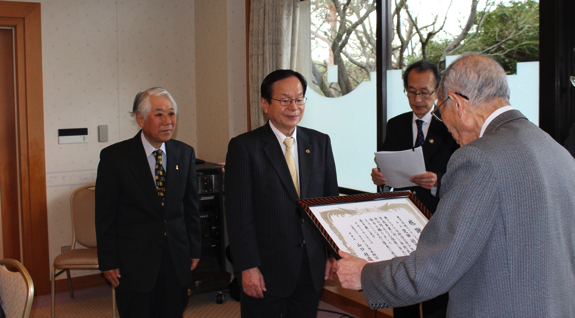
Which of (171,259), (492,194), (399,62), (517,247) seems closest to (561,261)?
(517,247)

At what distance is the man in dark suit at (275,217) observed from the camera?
1.90 metres

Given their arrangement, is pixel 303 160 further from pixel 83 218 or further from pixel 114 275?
pixel 83 218

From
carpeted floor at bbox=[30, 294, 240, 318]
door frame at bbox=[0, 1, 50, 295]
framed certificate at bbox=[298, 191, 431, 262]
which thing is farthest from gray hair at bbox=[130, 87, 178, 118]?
door frame at bbox=[0, 1, 50, 295]

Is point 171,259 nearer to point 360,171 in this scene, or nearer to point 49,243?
point 360,171

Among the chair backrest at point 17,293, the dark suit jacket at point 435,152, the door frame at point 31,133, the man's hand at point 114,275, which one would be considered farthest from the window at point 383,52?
the door frame at point 31,133

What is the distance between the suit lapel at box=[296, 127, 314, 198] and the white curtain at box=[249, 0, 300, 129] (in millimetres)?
1672

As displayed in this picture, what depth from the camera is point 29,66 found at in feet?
12.6

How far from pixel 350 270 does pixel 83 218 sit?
128 inches

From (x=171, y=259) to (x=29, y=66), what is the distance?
266 centimetres

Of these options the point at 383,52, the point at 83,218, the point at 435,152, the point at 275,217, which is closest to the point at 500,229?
the point at 275,217

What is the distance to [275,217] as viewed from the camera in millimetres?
1909

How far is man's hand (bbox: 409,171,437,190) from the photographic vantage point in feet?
6.87

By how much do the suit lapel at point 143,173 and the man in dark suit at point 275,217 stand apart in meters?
0.51

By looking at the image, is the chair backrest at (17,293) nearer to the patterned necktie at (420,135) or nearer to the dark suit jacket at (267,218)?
the dark suit jacket at (267,218)
